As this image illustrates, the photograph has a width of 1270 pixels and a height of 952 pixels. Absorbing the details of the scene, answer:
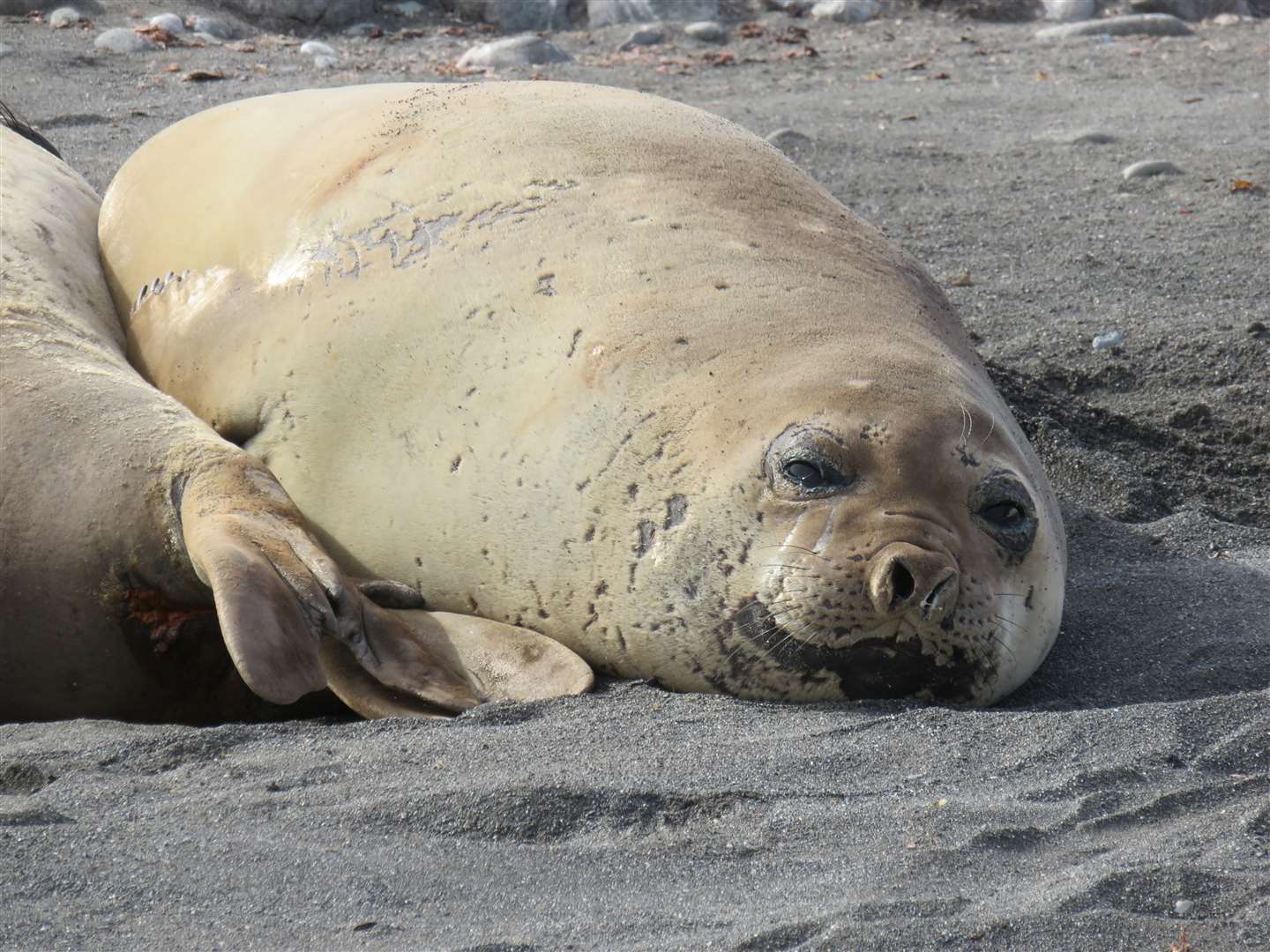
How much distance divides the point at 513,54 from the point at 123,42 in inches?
82.9

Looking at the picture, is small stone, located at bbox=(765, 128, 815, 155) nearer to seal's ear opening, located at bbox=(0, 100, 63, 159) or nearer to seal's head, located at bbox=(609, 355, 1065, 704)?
seal's ear opening, located at bbox=(0, 100, 63, 159)

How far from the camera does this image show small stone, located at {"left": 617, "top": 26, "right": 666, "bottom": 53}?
399 inches

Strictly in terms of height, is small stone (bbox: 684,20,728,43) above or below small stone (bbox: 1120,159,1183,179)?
above

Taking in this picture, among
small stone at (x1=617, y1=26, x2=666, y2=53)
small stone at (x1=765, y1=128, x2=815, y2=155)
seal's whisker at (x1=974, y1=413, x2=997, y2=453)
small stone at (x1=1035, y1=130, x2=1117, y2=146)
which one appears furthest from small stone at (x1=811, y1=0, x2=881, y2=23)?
seal's whisker at (x1=974, y1=413, x2=997, y2=453)

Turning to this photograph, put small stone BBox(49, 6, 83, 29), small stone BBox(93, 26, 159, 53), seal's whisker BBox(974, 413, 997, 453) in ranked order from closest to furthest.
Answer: seal's whisker BBox(974, 413, 997, 453) → small stone BBox(93, 26, 159, 53) → small stone BBox(49, 6, 83, 29)

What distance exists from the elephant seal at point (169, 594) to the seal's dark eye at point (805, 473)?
1.56 ft

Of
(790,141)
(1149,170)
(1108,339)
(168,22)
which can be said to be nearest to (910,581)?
(1108,339)

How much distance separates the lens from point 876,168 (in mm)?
7180

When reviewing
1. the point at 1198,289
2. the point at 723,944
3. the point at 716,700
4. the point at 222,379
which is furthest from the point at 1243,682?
the point at 1198,289

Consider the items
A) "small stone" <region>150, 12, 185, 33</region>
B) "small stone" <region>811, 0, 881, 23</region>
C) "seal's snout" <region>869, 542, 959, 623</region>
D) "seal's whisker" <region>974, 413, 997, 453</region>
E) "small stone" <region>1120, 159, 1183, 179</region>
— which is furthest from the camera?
"small stone" <region>811, 0, 881, 23</region>

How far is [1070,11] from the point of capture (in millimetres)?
11523

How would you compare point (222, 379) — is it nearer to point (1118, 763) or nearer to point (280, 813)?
point (280, 813)

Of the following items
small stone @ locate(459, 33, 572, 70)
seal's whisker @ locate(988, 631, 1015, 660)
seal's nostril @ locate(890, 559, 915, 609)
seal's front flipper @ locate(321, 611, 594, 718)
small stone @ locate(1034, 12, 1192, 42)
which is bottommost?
small stone @ locate(1034, 12, 1192, 42)

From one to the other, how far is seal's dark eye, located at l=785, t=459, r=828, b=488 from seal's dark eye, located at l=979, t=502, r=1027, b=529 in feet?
0.94
